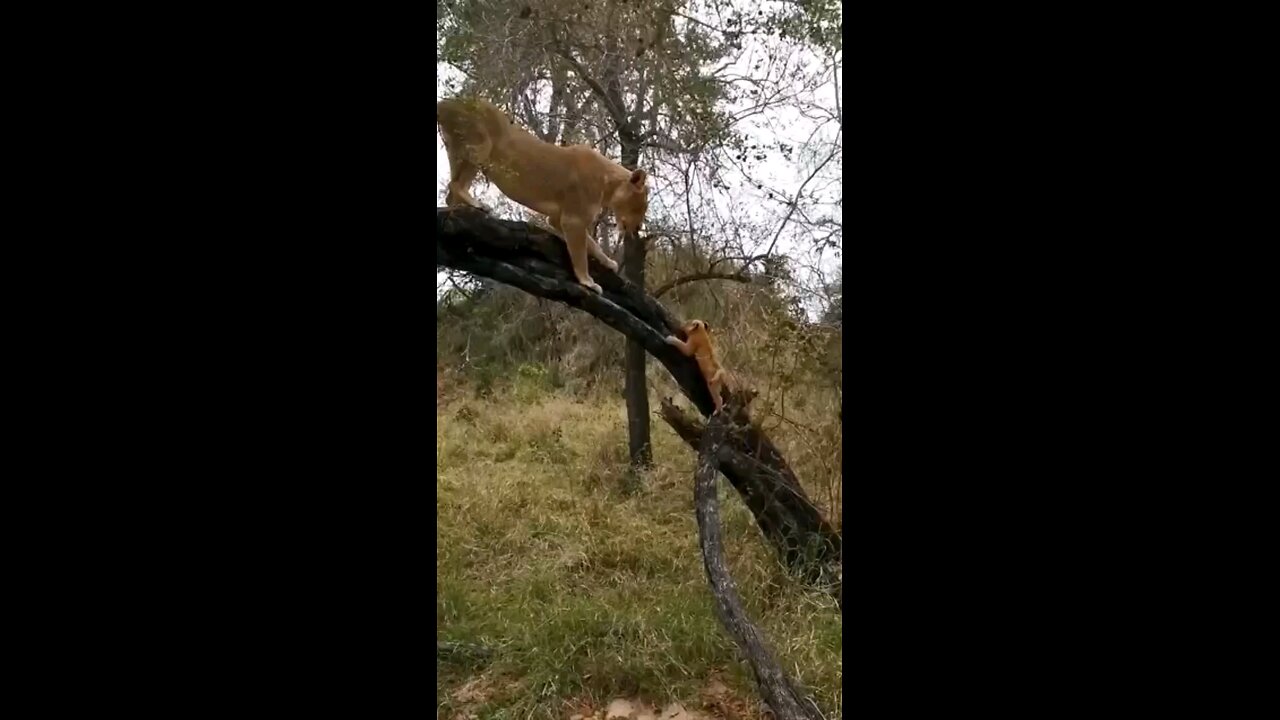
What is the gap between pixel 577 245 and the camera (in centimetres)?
163

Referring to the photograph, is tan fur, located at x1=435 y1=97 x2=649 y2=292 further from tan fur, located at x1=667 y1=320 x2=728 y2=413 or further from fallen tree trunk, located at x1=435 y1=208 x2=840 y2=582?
tan fur, located at x1=667 y1=320 x2=728 y2=413

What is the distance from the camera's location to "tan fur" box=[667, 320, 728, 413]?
5.49ft

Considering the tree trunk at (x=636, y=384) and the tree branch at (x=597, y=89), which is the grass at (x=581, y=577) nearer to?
the tree trunk at (x=636, y=384)

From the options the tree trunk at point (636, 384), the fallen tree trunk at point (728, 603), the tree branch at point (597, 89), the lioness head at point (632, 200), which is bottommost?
the fallen tree trunk at point (728, 603)

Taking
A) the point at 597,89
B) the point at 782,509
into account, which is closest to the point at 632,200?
the point at 597,89

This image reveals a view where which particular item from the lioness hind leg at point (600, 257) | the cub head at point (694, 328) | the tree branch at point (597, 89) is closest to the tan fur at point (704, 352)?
the cub head at point (694, 328)

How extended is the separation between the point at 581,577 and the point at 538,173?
2.92 ft

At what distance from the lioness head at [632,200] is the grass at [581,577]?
16.8 inches

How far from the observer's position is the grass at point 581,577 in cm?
152

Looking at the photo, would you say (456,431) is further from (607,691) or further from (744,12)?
(744,12)

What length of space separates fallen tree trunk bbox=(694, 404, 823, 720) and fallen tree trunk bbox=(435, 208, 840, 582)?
0.11 meters

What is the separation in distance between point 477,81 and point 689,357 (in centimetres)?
75

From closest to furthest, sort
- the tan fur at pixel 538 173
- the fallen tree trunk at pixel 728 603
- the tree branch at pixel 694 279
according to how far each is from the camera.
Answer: the fallen tree trunk at pixel 728 603
the tan fur at pixel 538 173
the tree branch at pixel 694 279
